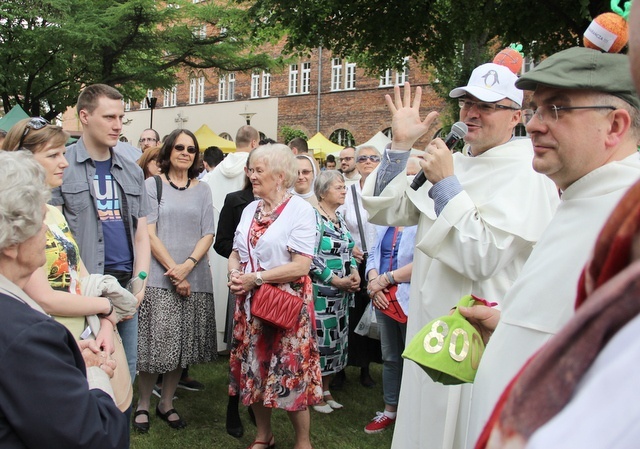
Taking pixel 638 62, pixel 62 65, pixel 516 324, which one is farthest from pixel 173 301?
pixel 62 65

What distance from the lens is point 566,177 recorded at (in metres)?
2.12

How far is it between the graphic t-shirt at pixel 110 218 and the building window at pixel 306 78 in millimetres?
32089

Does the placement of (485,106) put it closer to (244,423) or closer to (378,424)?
(378,424)

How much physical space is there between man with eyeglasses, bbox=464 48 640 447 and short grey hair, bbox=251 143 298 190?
2.55 m

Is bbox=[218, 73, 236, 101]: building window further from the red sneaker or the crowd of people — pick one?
the red sneaker

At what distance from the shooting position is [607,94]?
2.11 metres

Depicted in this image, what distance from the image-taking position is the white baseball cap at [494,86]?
122 inches

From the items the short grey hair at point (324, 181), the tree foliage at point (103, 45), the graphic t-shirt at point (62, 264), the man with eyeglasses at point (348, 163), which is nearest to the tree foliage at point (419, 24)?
the tree foliage at point (103, 45)

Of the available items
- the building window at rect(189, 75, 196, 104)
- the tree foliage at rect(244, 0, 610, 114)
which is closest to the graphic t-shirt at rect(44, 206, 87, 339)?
the tree foliage at rect(244, 0, 610, 114)

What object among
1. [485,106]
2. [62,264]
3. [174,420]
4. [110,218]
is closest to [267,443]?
[174,420]

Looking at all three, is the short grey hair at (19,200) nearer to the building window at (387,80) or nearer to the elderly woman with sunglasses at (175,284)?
the elderly woman with sunglasses at (175,284)

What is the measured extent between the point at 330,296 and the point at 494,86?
115 inches

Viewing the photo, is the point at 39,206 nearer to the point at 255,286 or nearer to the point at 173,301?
the point at 255,286

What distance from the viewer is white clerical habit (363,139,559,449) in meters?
2.82
